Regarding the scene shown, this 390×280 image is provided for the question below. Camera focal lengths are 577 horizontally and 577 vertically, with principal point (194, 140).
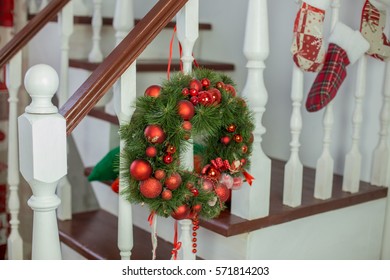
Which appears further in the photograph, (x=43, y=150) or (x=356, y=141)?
(x=356, y=141)

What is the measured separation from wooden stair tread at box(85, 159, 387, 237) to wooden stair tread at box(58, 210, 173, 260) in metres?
0.20

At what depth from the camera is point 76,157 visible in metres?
2.44

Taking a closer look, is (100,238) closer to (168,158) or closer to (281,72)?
(168,158)

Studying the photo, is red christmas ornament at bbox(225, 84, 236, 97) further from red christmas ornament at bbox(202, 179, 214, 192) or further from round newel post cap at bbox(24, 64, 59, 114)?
round newel post cap at bbox(24, 64, 59, 114)

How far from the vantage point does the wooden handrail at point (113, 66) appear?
4.23 ft

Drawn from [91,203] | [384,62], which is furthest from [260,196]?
[91,203]

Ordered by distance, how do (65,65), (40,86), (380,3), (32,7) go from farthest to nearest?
(32,7), (65,65), (380,3), (40,86)

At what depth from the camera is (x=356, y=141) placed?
6.56ft

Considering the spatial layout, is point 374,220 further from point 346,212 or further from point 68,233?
point 68,233

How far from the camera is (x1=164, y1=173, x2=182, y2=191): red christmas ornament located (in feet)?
4.35

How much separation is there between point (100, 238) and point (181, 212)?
2.42 feet

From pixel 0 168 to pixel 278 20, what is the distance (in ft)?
4.84

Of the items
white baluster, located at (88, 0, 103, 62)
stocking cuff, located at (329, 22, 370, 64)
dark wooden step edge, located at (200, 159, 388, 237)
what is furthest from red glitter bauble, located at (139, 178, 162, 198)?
white baluster, located at (88, 0, 103, 62)

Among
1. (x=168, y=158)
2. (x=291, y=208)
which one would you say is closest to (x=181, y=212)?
(x=168, y=158)
